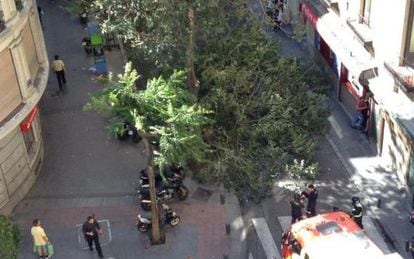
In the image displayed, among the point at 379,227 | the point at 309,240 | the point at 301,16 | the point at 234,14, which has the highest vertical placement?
the point at 234,14

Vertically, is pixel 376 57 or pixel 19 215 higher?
pixel 376 57

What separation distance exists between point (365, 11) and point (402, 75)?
4.32 m

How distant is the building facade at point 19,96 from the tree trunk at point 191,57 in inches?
197

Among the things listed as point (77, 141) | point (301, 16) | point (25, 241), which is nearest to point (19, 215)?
point (25, 241)

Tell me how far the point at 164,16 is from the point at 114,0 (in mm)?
1691

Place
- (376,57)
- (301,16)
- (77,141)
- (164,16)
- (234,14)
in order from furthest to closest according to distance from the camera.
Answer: (301,16), (77,141), (376,57), (234,14), (164,16)

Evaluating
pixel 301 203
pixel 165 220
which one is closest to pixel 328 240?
pixel 301 203

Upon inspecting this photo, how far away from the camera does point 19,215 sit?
21.8 metres

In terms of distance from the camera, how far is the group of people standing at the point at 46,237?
18.8m

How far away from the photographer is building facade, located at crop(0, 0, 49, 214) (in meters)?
19.9

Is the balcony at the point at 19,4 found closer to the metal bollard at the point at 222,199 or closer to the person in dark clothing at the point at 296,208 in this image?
the metal bollard at the point at 222,199

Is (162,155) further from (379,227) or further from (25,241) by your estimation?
(379,227)

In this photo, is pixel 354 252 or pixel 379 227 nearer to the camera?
pixel 354 252

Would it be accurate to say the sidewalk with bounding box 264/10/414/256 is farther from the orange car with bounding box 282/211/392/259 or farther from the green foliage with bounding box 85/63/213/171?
the green foliage with bounding box 85/63/213/171
